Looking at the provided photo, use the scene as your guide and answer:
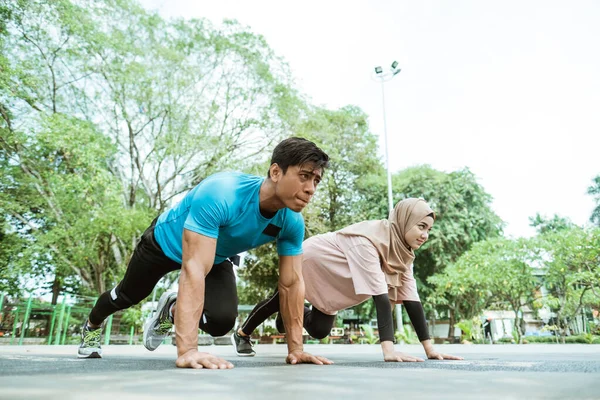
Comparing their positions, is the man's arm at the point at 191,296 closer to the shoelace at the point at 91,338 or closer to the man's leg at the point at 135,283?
the man's leg at the point at 135,283

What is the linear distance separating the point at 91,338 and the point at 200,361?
1.91 m

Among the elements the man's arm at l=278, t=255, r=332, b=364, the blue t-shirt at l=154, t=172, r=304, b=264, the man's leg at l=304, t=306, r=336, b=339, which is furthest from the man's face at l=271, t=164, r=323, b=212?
the man's leg at l=304, t=306, r=336, b=339

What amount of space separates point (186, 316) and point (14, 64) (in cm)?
1237

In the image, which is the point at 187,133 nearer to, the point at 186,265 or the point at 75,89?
the point at 75,89

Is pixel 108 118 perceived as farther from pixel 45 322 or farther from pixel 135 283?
pixel 135 283

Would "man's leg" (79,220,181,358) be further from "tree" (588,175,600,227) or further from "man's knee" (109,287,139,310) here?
"tree" (588,175,600,227)

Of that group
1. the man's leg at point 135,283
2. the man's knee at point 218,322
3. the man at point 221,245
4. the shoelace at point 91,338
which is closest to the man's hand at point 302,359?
the man at point 221,245

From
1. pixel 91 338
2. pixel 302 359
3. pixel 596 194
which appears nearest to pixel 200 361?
pixel 302 359

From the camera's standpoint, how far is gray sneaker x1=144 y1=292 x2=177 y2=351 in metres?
3.58

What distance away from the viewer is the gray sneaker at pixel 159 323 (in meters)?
3.58

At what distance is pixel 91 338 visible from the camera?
3697 millimetres

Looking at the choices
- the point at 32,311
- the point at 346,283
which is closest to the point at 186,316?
the point at 346,283

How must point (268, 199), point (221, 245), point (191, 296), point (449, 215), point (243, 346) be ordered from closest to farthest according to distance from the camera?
1. point (191, 296)
2. point (268, 199)
3. point (221, 245)
4. point (243, 346)
5. point (449, 215)

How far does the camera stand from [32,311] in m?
10.7
